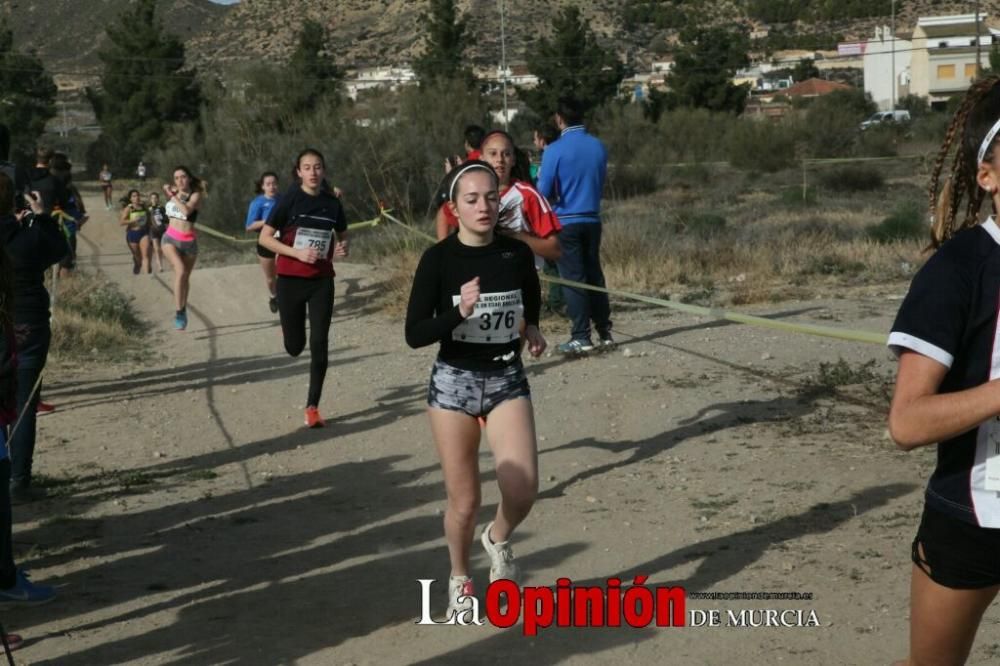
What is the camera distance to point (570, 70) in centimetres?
6319

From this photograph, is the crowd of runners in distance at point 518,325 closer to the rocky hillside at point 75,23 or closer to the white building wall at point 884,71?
the white building wall at point 884,71

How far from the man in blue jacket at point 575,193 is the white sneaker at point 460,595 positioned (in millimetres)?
5823

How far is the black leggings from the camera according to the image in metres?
9.21

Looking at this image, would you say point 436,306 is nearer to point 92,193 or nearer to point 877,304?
point 877,304

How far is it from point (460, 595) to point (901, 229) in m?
17.0

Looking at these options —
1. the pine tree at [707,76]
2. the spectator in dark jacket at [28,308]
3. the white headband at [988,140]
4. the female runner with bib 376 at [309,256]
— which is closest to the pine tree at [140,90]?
the pine tree at [707,76]

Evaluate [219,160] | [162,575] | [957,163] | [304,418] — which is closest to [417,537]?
[162,575]

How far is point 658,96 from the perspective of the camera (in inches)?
2506

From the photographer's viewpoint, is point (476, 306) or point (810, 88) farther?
point (810, 88)

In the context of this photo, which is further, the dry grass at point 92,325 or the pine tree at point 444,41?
the pine tree at point 444,41

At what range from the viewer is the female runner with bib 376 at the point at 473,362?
518 centimetres

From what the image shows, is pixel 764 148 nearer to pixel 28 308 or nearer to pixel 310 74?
pixel 310 74

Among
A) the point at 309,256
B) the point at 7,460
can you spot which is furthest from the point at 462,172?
the point at 309,256

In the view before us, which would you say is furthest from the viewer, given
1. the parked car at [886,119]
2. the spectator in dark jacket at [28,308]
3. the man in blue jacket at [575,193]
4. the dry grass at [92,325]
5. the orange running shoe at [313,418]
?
the parked car at [886,119]
